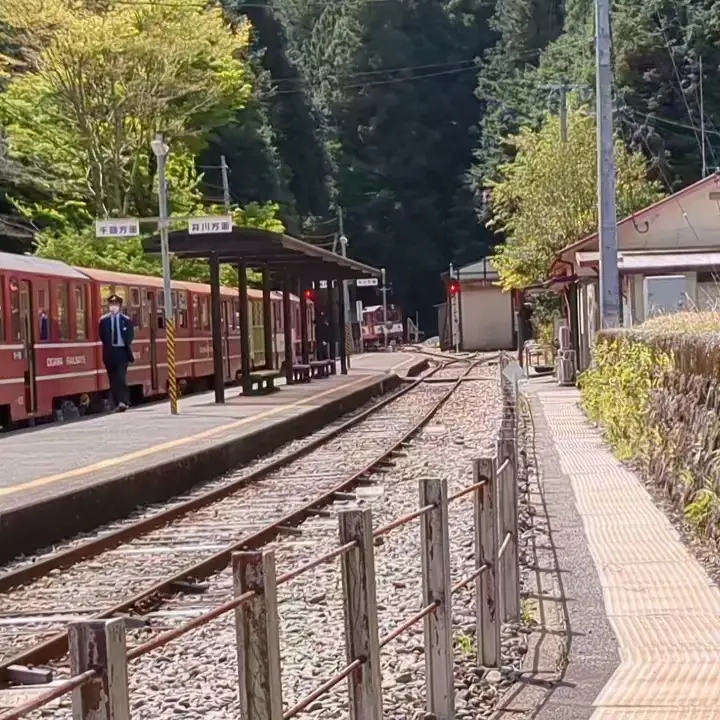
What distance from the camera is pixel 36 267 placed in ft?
73.3

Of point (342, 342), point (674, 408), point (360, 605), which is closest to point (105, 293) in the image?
point (342, 342)

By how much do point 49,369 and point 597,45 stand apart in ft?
31.5

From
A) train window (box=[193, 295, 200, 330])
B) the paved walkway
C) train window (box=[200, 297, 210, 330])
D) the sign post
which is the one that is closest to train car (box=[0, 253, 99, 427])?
the sign post

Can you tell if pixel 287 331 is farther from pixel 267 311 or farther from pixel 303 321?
pixel 303 321

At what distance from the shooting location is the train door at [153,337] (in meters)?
28.8

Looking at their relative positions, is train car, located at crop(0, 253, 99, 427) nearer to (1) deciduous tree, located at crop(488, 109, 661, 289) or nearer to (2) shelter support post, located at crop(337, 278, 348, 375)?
(2) shelter support post, located at crop(337, 278, 348, 375)

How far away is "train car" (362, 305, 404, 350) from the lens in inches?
3125

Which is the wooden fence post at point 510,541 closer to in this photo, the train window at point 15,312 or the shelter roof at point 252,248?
the train window at point 15,312

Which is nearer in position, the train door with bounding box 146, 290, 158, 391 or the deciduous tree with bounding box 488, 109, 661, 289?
the train door with bounding box 146, 290, 158, 391

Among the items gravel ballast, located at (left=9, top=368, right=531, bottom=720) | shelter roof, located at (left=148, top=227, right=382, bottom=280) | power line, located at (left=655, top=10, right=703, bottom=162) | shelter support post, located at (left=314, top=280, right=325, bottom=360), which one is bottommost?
gravel ballast, located at (left=9, top=368, right=531, bottom=720)

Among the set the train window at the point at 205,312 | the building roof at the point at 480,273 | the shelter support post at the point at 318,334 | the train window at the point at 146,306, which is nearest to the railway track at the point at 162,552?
the train window at the point at 146,306

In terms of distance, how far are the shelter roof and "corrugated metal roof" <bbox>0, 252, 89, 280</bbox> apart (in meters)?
1.39

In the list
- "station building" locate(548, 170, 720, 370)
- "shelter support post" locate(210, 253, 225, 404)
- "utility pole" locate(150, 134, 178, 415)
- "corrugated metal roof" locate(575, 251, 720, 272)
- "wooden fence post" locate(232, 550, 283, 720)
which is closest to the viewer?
"wooden fence post" locate(232, 550, 283, 720)

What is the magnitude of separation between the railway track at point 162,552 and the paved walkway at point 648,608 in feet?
8.23
